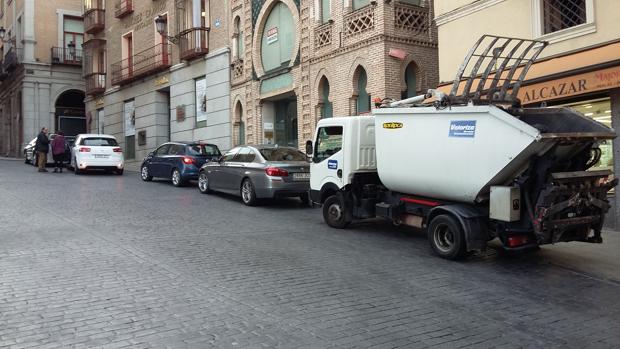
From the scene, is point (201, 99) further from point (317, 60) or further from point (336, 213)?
point (336, 213)

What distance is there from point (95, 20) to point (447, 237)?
3067 cm

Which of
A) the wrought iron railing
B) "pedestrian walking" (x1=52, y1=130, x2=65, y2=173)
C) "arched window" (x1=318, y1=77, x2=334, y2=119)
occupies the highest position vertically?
the wrought iron railing

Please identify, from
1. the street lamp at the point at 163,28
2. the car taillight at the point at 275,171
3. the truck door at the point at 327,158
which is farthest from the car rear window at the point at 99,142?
the truck door at the point at 327,158

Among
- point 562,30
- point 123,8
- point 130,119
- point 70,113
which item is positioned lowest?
point 562,30

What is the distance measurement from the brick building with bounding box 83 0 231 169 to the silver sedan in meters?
8.58

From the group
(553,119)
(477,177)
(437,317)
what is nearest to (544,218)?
(477,177)

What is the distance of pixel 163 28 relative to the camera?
25.2 metres

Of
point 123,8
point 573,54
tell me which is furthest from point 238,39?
point 573,54

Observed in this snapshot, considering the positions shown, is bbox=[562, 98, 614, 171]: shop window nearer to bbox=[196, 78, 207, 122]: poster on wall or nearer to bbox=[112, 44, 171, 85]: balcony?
bbox=[196, 78, 207, 122]: poster on wall

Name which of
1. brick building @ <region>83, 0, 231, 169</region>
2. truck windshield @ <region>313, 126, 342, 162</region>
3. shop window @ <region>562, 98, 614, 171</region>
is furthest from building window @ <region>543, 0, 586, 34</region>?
brick building @ <region>83, 0, 231, 169</region>

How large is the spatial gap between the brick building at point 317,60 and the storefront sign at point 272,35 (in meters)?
0.04

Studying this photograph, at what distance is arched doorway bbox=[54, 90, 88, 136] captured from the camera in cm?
4000

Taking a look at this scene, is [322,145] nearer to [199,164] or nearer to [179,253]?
[179,253]

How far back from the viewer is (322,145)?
1077 cm
